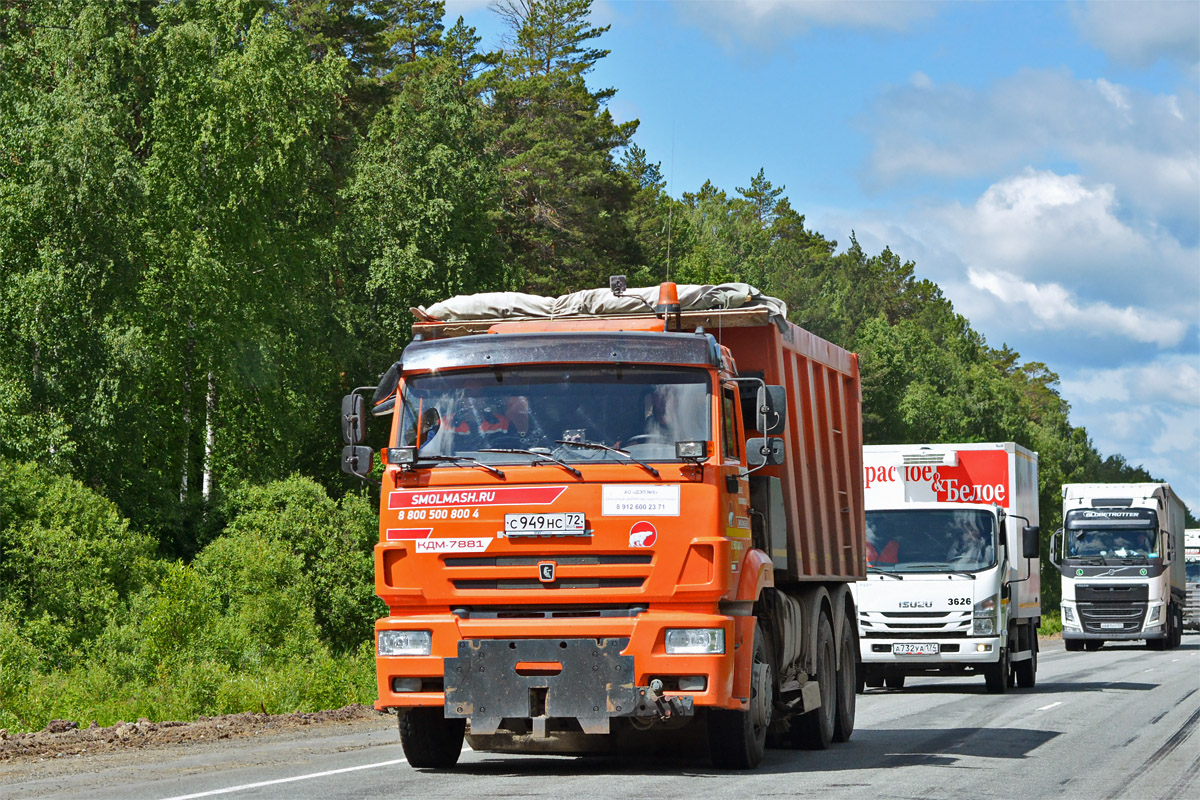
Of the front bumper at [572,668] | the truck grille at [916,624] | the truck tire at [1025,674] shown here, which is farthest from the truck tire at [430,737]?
the truck tire at [1025,674]

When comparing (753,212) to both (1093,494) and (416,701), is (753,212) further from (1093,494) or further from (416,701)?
(416,701)

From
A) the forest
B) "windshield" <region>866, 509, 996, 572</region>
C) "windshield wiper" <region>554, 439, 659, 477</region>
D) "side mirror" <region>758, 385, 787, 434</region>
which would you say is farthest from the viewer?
the forest

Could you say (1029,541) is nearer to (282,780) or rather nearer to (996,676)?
(996,676)

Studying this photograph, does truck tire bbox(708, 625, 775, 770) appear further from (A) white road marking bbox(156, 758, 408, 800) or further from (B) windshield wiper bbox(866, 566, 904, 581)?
(B) windshield wiper bbox(866, 566, 904, 581)

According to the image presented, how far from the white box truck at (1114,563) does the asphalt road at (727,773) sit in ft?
78.0

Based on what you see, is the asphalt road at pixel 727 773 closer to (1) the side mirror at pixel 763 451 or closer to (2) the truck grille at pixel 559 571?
(2) the truck grille at pixel 559 571

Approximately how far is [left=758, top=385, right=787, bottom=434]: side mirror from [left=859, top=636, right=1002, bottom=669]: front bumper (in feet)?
39.1

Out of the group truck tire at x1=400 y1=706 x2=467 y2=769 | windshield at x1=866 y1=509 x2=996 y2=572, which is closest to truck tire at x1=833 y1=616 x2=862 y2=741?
truck tire at x1=400 y1=706 x2=467 y2=769

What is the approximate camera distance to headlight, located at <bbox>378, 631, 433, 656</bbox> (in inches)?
411

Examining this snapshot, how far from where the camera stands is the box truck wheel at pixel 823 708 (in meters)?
13.7

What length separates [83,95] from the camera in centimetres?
3650

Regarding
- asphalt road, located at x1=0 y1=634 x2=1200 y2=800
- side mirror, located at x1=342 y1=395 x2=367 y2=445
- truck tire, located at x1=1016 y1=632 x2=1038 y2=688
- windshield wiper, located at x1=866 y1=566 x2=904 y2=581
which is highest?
side mirror, located at x1=342 y1=395 x2=367 y2=445

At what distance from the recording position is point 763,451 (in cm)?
1081

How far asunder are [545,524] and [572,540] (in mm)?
207
